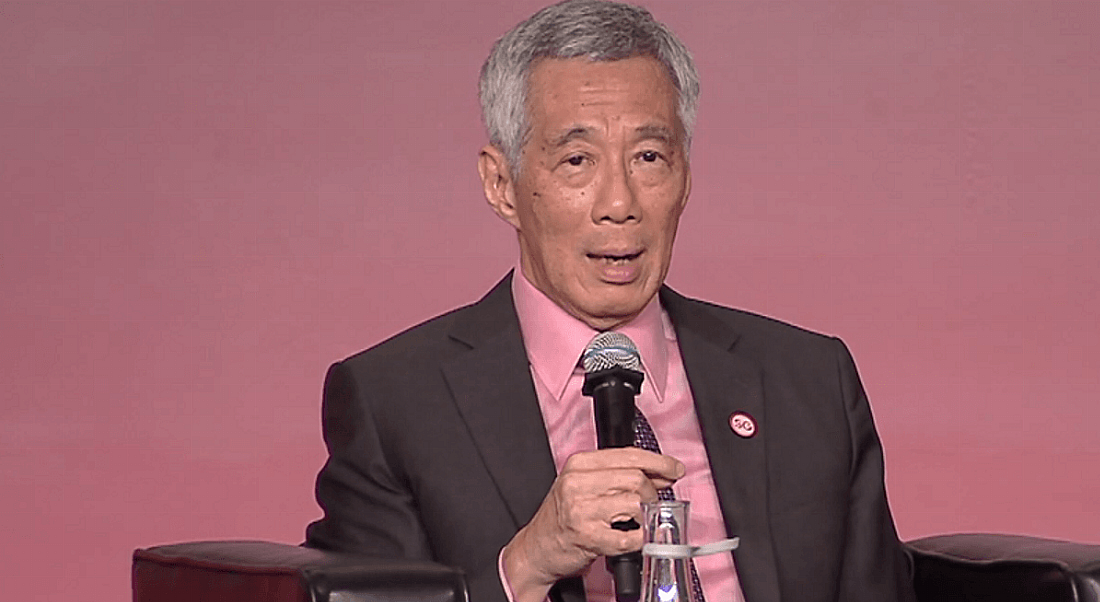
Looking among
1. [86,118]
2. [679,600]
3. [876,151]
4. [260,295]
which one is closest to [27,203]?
[86,118]

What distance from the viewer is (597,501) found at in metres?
2.16

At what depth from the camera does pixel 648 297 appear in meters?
2.55

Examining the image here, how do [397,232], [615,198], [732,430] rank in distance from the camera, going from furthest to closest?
[397,232] → [732,430] → [615,198]

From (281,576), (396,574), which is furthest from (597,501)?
(281,576)

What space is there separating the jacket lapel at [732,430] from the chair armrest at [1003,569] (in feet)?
0.76

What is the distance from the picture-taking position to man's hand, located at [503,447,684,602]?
83.5 inches

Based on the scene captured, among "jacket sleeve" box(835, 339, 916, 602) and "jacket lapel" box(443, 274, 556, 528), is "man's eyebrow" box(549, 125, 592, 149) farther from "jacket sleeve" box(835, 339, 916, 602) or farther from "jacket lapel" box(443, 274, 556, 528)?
"jacket sleeve" box(835, 339, 916, 602)

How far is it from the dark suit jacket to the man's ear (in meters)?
0.12

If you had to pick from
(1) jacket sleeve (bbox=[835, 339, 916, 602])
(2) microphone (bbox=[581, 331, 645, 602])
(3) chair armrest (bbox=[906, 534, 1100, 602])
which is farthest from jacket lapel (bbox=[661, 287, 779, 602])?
(2) microphone (bbox=[581, 331, 645, 602])

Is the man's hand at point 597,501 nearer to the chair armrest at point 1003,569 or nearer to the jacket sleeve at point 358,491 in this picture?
the jacket sleeve at point 358,491

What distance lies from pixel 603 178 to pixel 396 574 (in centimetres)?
61

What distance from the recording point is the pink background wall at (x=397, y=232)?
3.57m

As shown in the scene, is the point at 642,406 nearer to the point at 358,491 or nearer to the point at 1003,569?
the point at 358,491

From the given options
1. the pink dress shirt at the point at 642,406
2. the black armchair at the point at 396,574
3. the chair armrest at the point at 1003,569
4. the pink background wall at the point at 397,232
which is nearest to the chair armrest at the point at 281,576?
the black armchair at the point at 396,574
